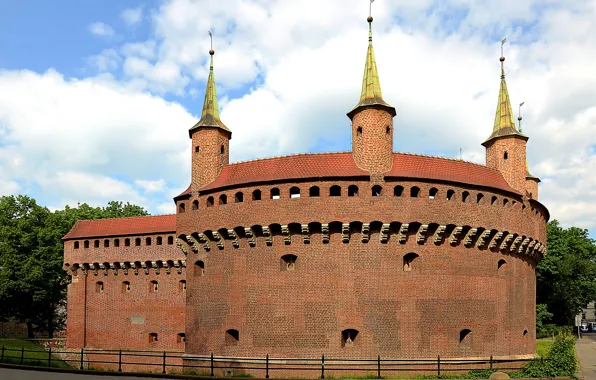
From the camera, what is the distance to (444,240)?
85.0 ft

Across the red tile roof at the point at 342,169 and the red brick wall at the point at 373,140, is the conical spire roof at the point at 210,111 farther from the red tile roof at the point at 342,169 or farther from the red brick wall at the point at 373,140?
the red brick wall at the point at 373,140

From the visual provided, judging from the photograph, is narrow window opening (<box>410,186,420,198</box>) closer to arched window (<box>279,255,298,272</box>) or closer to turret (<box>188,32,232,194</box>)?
arched window (<box>279,255,298,272</box>)

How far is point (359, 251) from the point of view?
993 inches

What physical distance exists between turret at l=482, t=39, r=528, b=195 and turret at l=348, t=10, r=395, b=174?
686cm

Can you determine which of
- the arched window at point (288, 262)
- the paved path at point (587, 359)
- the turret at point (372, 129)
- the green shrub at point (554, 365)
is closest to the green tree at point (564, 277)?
the paved path at point (587, 359)

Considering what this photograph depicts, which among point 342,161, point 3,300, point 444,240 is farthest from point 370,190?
point 3,300

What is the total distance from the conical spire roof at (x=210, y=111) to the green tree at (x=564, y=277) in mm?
38182

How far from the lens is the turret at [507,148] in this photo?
29.6 meters

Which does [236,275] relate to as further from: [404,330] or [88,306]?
[88,306]

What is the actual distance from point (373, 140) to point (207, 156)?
8.24 m

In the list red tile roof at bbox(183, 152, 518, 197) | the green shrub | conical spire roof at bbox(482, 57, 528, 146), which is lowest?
the green shrub

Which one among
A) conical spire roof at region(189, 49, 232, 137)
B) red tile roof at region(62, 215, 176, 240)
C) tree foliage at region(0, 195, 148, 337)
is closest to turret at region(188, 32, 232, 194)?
conical spire roof at region(189, 49, 232, 137)

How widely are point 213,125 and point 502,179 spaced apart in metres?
14.0

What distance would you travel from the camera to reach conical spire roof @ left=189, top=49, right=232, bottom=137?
30.0m
